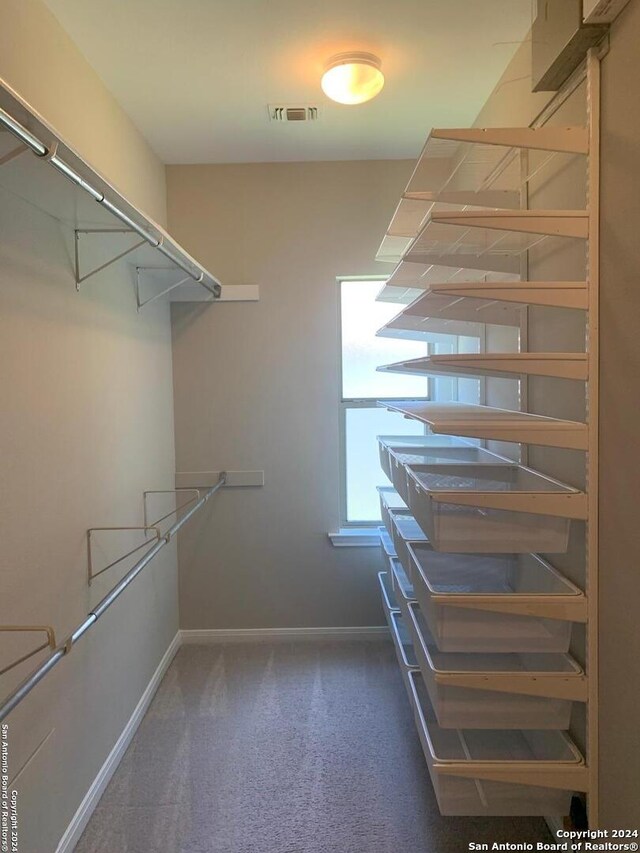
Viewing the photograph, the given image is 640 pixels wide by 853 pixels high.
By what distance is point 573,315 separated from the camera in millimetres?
1510

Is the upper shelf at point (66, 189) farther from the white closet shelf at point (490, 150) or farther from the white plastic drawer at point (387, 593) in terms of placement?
the white plastic drawer at point (387, 593)

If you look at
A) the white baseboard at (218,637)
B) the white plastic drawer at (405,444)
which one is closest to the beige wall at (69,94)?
the white plastic drawer at (405,444)

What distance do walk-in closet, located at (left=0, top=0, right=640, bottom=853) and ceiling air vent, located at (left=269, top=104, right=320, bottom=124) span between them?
0.02 meters

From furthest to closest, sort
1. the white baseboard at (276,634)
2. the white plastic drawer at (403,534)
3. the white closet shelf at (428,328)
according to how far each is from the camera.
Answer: the white baseboard at (276,634) → the white closet shelf at (428,328) → the white plastic drawer at (403,534)

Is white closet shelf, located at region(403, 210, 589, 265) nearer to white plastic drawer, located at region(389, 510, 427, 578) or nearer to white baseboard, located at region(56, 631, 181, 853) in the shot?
white plastic drawer, located at region(389, 510, 427, 578)

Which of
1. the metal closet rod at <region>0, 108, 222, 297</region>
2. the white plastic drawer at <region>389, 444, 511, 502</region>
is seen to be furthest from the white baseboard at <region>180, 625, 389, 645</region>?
the metal closet rod at <region>0, 108, 222, 297</region>

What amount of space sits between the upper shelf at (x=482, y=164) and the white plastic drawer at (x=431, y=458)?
0.73 metres

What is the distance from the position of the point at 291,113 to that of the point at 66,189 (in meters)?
1.36

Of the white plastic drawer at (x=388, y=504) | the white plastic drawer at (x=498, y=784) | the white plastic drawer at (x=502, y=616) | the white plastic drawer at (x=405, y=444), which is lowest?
the white plastic drawer at (x=498, y=784)

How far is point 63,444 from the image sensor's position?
1.73m

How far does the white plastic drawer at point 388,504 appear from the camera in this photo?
7.74 feet

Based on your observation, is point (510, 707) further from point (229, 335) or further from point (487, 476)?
point (229, 335)

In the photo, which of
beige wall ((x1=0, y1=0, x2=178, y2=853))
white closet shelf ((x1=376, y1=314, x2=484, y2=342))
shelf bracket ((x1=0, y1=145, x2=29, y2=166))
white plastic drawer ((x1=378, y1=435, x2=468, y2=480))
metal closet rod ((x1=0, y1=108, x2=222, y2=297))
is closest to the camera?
metal closet rod ((x1=0, y1=108, x2=222, y2=297))

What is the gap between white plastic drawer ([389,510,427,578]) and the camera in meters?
1.87
